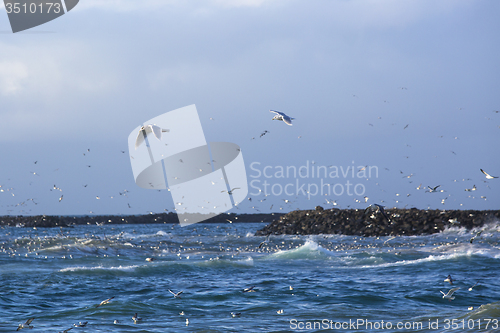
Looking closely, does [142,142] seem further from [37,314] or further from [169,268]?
[37,314]

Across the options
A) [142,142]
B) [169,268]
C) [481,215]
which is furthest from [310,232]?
[142,142]

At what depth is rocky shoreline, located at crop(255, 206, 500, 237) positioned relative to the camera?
121 feet

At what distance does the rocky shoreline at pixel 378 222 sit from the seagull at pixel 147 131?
83.4ft

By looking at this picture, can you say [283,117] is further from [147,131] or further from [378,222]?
[378,222]

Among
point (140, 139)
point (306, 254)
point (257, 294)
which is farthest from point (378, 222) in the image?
point (257, 294)

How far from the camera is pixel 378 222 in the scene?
38.8 meters

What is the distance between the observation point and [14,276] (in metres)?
14.6

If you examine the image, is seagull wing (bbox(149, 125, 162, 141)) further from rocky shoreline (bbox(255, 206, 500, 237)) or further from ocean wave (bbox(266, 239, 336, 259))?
rocky shoreline (bbox(255, 206, 500, 237))

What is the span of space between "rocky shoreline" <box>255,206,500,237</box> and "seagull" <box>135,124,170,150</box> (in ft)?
83.4

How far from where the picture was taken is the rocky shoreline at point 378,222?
37.0 metres

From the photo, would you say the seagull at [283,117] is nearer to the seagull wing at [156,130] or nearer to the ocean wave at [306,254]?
the seagull wing at [156,130]
